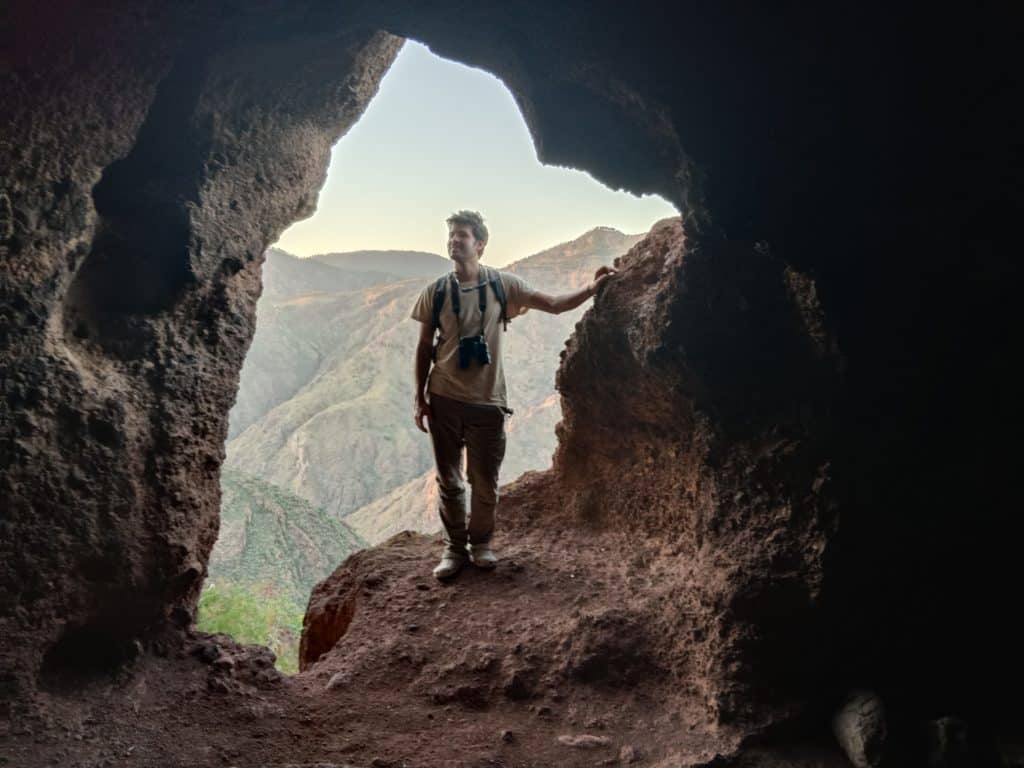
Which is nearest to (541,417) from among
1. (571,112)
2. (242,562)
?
(242,562)

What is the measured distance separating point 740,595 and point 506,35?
2.60m

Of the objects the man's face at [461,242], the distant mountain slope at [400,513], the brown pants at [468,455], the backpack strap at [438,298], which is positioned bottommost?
the brown pants at [468,455]

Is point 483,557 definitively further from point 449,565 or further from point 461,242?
point 461,242

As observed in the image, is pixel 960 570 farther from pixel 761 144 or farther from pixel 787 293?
pixel 761 144

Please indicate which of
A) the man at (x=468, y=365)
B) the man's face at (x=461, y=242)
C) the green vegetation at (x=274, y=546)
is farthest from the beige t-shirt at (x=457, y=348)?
the green vegetation at (x=274, y=546)

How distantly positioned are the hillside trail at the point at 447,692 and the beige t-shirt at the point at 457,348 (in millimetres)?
1129

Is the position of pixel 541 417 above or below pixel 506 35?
above

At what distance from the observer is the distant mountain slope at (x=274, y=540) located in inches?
689

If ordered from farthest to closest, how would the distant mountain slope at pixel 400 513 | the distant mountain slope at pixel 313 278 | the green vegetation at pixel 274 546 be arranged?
1. the distant mountain slope at pixel 313 278
2. the distant mountain slope at pixel 400 513
3. the green vegetation at pixel 274 546

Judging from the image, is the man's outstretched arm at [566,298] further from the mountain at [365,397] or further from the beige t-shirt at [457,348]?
the mountain at [365,397]

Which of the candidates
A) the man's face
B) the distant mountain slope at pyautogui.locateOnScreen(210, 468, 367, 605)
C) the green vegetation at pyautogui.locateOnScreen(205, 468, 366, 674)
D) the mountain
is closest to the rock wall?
the man's face

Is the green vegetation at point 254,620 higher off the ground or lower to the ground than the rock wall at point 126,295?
lower

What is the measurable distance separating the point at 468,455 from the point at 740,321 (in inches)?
68.1

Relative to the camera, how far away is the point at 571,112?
3488mm
